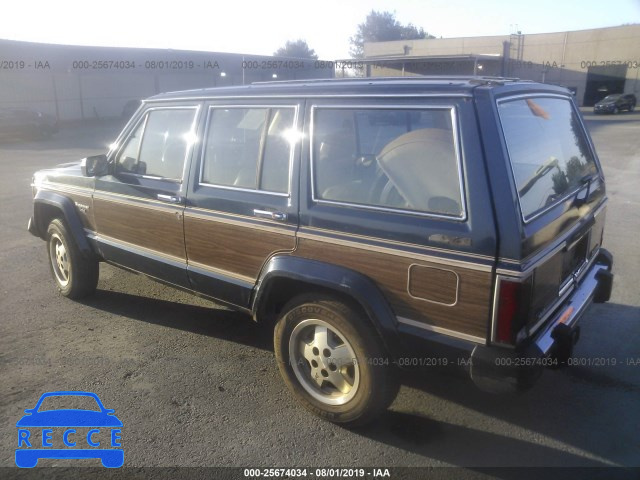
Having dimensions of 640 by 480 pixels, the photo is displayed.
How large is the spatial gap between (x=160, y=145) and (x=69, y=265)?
1728 mm

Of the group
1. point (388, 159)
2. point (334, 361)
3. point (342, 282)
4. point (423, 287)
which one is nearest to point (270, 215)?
point (342, 282)

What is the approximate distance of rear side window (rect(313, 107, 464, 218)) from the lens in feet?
8.89

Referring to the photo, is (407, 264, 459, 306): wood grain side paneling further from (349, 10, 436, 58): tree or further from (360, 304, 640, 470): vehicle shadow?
(349, 10, 436, 58): tree

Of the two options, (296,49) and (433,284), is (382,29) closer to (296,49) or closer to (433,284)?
(296,49)

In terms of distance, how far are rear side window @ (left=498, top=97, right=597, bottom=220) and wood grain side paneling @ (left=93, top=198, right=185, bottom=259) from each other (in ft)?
7.72

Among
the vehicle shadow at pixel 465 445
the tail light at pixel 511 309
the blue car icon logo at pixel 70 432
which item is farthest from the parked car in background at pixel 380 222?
the blue car icon logo at pixel 70 432

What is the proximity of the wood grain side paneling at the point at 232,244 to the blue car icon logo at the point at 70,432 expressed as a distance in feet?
3.89

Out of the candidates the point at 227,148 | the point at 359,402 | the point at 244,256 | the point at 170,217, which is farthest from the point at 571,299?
the point at 170,217

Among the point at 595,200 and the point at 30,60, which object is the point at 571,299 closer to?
the point at 595,200

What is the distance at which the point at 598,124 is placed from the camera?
1119 inches

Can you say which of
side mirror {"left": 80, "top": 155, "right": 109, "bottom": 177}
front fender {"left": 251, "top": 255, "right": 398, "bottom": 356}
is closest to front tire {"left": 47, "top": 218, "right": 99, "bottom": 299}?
side mirror {"left": 80, "top": 155, "right": 109, "bottom": 177}

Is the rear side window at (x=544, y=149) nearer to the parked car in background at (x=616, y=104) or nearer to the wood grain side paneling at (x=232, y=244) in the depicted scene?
the wood grain side paneling at (x=232, y=244)

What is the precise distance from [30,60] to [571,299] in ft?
108

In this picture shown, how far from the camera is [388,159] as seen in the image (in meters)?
3.00
